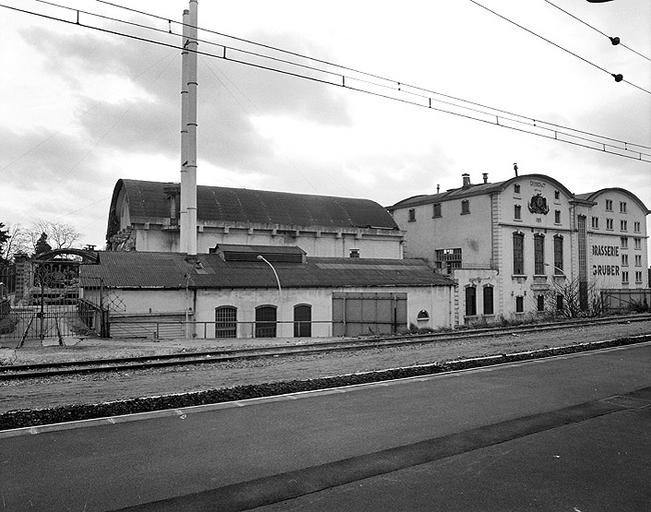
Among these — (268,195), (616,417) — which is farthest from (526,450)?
(268,195)

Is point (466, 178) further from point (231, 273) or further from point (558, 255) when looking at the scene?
point (231, 273)

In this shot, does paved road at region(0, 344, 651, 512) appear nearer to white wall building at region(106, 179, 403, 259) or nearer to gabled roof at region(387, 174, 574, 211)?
white wall building at region(106, 179, 403, 259)

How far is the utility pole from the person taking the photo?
36.1 metres

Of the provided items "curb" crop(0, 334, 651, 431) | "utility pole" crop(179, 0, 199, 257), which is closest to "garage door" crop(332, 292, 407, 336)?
"utility pole" crop(179, 0, 199, 257)

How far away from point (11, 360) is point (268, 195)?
34.0m

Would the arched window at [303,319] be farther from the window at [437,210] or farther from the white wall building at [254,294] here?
the window at [437,210]

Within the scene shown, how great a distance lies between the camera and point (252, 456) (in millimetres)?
6793

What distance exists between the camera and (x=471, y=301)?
44156 mm

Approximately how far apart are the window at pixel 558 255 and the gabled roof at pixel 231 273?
1702cm

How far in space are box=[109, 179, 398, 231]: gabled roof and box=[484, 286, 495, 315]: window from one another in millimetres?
10565

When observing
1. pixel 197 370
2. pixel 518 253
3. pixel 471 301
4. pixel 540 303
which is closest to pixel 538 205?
pixel 518 253

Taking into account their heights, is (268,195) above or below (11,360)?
above

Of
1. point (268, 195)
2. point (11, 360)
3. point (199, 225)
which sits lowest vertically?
point (11, 360)

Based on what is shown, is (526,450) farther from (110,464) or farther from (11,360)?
(11,360)
